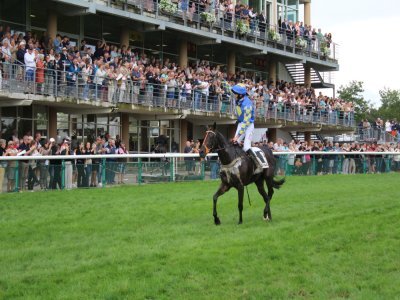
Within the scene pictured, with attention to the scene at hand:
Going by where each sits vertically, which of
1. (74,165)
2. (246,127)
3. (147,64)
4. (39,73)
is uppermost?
(147,64)

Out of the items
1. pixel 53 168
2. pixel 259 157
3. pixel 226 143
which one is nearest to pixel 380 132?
pixel 53 168

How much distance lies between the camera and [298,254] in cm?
877

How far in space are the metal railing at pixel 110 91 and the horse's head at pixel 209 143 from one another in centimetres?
997

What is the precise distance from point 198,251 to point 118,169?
10872 millimetres

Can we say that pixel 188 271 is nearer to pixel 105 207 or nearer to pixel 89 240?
pixel 89 240

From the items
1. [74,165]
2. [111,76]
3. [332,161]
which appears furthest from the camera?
[332,161]

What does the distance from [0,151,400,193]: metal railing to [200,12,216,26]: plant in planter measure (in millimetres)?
8417

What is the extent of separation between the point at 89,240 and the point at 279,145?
19115 mm

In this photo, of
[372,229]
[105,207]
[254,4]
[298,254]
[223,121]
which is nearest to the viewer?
[298,254]

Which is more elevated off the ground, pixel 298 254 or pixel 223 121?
pixel 223 121

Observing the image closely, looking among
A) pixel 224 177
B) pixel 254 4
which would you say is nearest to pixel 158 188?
pixel 224 177

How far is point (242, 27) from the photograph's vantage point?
A: 33.0 meters

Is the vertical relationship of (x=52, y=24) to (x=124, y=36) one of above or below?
below

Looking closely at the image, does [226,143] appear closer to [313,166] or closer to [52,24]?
[52,24]
